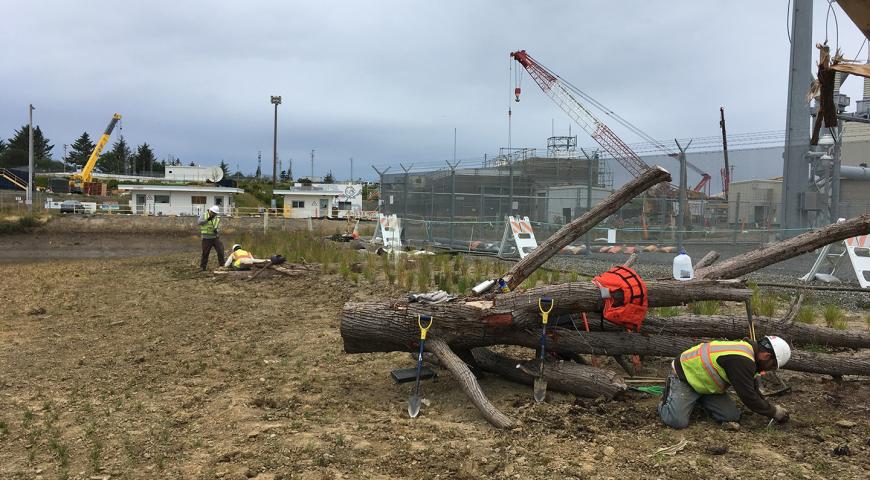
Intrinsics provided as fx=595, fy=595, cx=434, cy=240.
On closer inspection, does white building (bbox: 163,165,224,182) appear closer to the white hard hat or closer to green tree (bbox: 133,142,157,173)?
green tree (bbox: 133,142,157,173)

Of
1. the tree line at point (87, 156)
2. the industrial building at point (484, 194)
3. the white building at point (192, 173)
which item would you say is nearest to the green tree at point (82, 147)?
the tree line at point (87, 156)

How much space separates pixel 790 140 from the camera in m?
16.9

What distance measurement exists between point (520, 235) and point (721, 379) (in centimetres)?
1098

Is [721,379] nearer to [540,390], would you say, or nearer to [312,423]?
[540,390]

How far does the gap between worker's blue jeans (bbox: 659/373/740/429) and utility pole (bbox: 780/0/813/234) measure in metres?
13.9

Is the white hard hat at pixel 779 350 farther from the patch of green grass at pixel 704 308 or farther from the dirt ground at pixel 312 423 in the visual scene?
the patch of green grass at pixel 704 308

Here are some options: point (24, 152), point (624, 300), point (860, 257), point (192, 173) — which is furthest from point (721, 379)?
point (24, 152)

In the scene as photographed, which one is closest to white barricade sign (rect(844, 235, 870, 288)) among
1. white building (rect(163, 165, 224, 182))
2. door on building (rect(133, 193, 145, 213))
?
door on building (rect(133, 193, 145, 213))

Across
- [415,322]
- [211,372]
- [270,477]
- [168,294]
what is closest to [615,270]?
[415,322]

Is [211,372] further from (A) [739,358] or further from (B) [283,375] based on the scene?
(A) [739,358]

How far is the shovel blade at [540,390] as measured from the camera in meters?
4.88

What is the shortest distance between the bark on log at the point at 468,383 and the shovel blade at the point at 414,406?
14.2 inches

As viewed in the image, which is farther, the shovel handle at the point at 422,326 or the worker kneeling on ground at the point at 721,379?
the shovel handle at the point at 422,326

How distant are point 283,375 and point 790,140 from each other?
16.5 m
